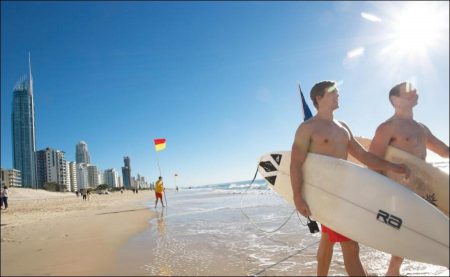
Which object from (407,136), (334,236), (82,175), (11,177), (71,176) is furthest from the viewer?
(82,175)

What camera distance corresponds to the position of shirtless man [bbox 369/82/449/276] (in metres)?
3.53

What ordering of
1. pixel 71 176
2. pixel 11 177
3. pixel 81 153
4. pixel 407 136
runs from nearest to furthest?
1. pixel 407 136
2. pixel 11 177
3. pixel 71 176
4. pixel 81 153

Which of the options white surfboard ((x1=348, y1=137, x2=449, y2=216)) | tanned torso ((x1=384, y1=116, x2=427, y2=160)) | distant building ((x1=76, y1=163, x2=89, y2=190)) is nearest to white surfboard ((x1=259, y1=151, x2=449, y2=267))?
white surfboard ((x1=348, y1=137, x2=449, y2=216))

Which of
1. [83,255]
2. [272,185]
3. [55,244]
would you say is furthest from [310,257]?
[55,244]

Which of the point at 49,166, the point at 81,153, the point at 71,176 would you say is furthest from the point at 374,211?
the point at 81,153

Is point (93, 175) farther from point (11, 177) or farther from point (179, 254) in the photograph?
point (179, 254)

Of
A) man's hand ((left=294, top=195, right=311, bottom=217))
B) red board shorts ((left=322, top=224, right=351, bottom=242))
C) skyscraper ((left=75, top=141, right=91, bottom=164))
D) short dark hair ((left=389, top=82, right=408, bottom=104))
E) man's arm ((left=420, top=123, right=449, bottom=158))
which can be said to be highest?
skyscraper ((left=75, top=141, right=91, bottom=164))

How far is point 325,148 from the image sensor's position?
3227 mm

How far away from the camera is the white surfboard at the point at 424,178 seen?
3492mm

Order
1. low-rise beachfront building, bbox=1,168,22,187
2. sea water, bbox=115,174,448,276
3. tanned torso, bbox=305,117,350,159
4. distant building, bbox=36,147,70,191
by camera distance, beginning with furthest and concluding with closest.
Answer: distant building, bbox=36,147,70,191 < low-rise beachfront building, bbox=1,168,22,187 < sea water, bbox=115,174,448,276 < tanned torso, bbox=305,117,350,159

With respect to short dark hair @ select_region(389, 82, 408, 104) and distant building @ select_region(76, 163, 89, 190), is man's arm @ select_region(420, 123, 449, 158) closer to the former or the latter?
short dark hair @ select_region(389, 82, 408, 104)

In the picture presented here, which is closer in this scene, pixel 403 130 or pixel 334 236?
pixel 334 236

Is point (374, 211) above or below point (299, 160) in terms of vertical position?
below

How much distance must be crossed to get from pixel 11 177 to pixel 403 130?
14235 centimetres
